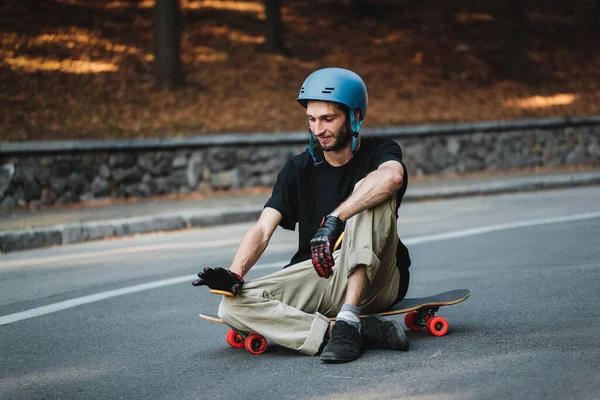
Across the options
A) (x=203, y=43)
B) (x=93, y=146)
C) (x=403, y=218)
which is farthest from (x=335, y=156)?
(x=203, y=43)

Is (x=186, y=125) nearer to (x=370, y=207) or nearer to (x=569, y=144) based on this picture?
(x=569, y=144)

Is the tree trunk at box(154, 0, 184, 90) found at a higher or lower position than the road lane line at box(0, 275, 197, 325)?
higher

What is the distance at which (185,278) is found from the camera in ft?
28.4

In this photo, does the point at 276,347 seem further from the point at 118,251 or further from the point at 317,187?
the point at 118,251

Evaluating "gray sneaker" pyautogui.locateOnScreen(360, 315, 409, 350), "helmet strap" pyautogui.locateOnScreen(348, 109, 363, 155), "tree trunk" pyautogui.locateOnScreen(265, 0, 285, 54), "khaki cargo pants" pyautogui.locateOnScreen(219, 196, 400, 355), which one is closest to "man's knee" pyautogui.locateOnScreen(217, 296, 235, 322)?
"khaki cargo pants" pyautogui.locateOnScreen(219, 196, 400, 355)

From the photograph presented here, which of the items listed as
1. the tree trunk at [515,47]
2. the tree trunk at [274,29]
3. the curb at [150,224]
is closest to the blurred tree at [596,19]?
the tree trunk at [515,47]

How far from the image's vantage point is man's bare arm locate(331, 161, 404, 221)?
5.21 meters

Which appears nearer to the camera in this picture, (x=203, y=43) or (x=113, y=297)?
(x=113, y=297)

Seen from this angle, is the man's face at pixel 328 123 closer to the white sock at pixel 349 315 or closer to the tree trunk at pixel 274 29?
the white sock at pixel 349 315

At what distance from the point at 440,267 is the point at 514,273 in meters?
0.77

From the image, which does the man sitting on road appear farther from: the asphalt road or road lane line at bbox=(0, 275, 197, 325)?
road lane line at bbox=(0, 275, 197, 325)

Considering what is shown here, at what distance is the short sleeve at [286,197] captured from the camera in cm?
567

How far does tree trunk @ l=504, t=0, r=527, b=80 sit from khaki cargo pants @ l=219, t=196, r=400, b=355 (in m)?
19.8

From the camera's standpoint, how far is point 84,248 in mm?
11133
